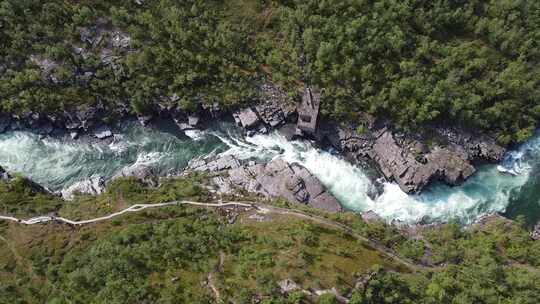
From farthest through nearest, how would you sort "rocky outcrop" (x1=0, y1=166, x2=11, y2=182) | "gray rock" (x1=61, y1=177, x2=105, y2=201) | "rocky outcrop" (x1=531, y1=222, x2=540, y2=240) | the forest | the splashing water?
the forest
the splashing water
"gray rock" (x1=61, y1=177, x2=105, y2=201)
"rocky outcrop" (x1=0, y1=166, x2=11, y2=182)
"rocky outcrop" (x1=531, y1=222, x2=540, y2=240)

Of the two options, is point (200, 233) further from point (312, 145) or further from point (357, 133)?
point (357, 133)

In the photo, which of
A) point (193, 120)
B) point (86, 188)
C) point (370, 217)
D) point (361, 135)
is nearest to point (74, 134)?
point (86, 188)

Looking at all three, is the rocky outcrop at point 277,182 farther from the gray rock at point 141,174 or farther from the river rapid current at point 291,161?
the gray rock at point 141,174

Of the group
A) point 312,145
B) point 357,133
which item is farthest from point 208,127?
point 357,133

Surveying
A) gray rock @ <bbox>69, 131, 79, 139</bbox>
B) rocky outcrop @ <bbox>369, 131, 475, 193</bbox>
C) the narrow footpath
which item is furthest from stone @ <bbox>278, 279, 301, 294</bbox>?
gray rock @ <bbox>69, 131, 79, 139</bbox>

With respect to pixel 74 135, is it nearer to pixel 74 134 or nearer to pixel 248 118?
pixel 74 134

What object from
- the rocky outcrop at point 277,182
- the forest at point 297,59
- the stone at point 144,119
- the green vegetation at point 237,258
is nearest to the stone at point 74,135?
the forest at point 297,59

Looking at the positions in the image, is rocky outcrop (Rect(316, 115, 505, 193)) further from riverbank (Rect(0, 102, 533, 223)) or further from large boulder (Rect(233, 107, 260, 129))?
large boulder (Rect(233, 107, 260, 129))
